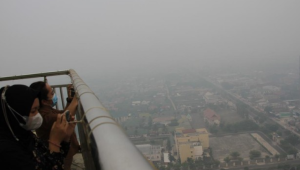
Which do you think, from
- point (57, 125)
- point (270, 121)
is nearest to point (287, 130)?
point (270, 121)

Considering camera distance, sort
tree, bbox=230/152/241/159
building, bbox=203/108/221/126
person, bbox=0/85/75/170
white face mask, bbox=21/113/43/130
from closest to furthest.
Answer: person, bbox=0/85/75/170 < white face mask, bbox=21/113/43/130 < tree, bbox=230/152/241/159 < building, bbox=203/108/221/126

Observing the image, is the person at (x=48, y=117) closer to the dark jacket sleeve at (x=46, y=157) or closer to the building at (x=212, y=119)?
the dark jacket sleeve at (x=46, y=157)

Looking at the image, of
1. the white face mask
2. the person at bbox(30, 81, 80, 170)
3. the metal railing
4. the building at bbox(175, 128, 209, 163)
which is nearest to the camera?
the metal railing

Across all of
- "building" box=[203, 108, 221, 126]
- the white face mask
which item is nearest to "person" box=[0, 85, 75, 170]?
the white face mask

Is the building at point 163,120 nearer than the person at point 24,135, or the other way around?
the person at point 24,135

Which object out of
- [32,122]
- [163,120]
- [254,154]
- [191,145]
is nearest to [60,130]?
[32,122]

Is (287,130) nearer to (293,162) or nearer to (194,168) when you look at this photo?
(293,162)

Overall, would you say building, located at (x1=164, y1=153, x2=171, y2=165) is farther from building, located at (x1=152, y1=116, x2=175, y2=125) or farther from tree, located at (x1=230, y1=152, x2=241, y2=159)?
building, located at (x1=152, y1=116, x2=175, y2=125)

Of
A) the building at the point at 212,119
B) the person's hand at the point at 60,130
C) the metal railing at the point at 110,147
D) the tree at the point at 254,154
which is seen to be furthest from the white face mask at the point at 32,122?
the building at the point at 212,119
